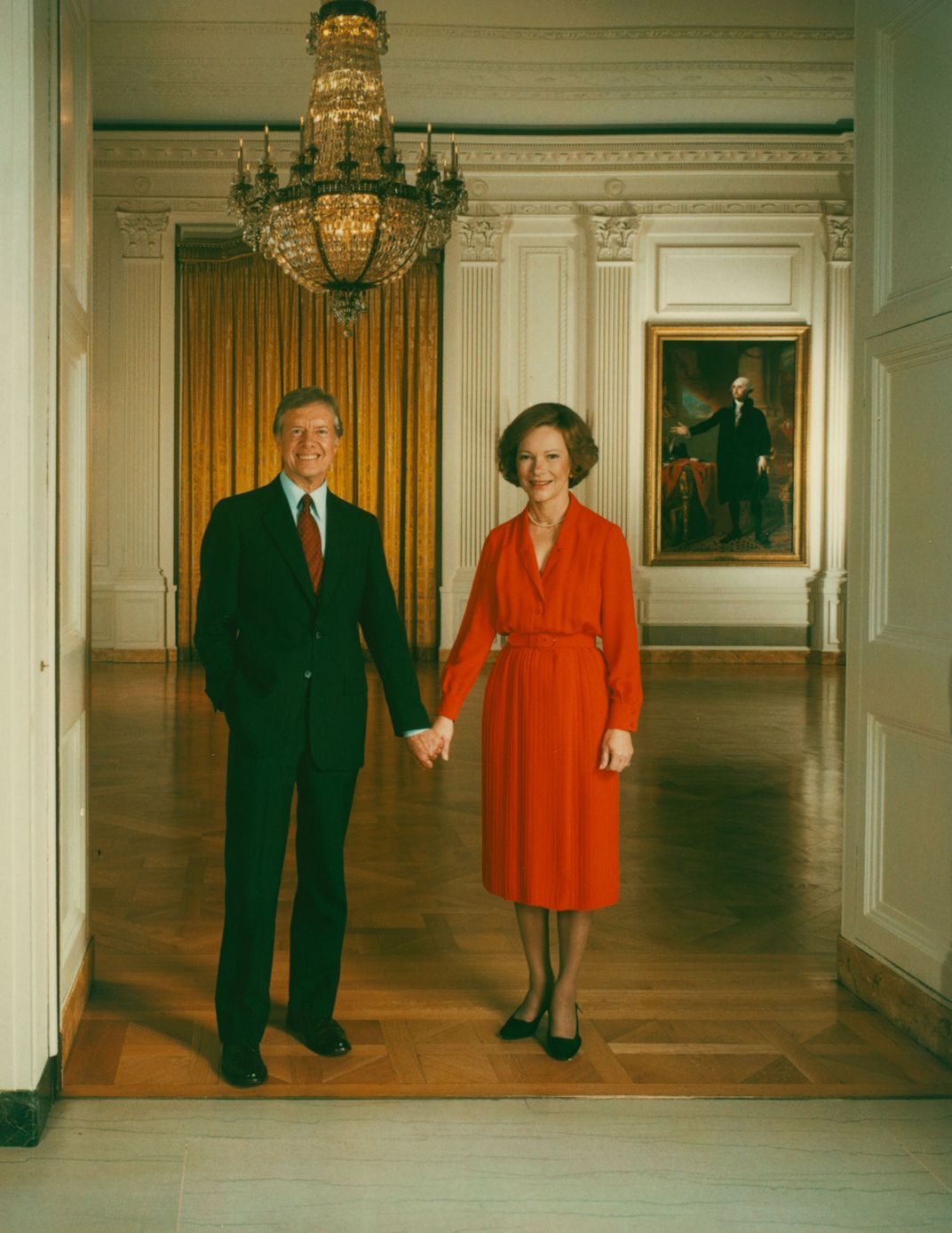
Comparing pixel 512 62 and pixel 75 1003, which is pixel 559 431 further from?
pixel 512 62

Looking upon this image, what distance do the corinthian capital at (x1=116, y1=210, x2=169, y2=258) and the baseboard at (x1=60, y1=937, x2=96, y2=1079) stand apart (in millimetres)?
10428

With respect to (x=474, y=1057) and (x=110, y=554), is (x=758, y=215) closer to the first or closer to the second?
(x=110, y=554)

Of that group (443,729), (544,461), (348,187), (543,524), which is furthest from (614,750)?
(348,187)

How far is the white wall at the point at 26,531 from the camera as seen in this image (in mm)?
2600

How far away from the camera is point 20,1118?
8.56 feet

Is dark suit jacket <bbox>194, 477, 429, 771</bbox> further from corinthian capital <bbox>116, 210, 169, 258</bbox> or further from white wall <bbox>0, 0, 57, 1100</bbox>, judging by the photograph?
corinthian capital <bbox>116, 210, 169, 258</bbox>

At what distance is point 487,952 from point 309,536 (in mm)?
1560

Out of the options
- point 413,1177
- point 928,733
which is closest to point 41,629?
point 413,1177

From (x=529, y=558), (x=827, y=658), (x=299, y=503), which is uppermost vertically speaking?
(x=299, y=503)

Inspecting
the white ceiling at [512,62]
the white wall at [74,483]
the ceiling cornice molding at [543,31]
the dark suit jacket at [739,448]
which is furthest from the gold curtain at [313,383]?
the white wall at [74,483]

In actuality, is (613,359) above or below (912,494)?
above

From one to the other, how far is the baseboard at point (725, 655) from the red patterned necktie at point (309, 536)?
1021 centimetres

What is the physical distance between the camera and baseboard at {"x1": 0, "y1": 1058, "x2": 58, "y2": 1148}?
2.59 meters

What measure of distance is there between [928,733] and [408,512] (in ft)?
33.3
